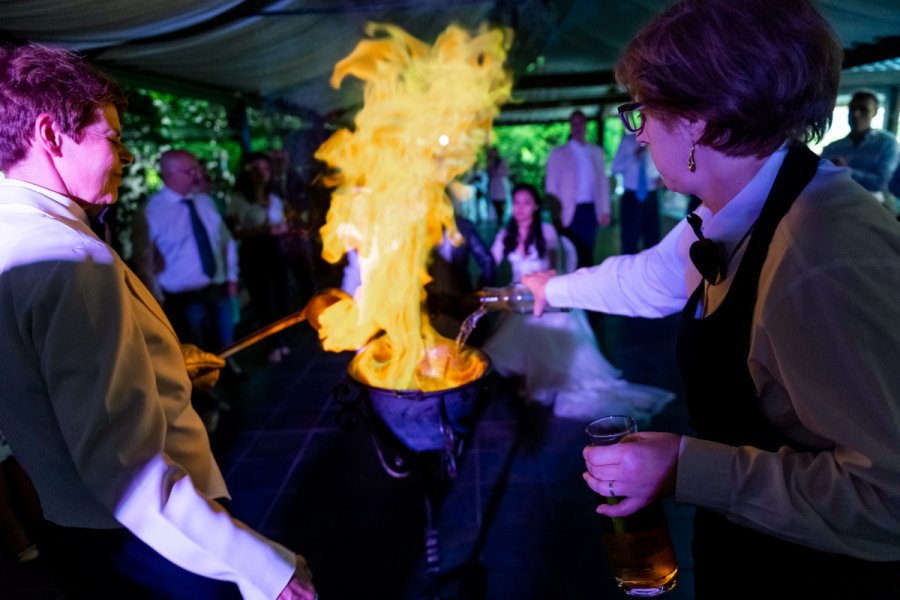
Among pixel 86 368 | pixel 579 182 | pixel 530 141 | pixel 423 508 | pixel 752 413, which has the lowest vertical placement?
pixel 423 508

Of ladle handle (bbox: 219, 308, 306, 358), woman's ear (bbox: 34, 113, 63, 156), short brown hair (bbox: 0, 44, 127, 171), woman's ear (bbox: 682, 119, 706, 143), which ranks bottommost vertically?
ladle handle (bbox: 219, 308, 306, 358)

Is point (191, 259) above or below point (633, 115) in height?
below

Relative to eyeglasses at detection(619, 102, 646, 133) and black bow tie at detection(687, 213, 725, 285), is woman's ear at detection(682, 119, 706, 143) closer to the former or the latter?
eyeglasses at detection(619, 102, 646, 133)

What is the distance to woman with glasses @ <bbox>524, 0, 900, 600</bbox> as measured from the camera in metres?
1.06

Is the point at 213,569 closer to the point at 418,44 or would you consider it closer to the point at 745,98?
the point at 745,98

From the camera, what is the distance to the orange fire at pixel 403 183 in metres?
3.16

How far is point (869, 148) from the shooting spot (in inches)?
234

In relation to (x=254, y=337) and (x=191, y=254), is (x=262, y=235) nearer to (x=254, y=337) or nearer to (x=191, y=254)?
(x=191, y=254)

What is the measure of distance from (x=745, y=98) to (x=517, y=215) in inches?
185

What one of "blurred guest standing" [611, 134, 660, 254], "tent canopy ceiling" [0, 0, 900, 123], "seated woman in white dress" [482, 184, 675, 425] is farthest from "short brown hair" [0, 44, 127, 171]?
"blurred guest standing" [611, 134, 660, 254]

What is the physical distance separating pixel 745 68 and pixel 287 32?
21.5 feet

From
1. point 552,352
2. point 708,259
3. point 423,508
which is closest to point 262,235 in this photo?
point 552,352

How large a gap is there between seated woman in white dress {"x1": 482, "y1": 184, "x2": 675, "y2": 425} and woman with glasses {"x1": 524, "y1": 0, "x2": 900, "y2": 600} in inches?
147

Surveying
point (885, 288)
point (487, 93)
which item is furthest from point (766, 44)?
point (487, 93)
